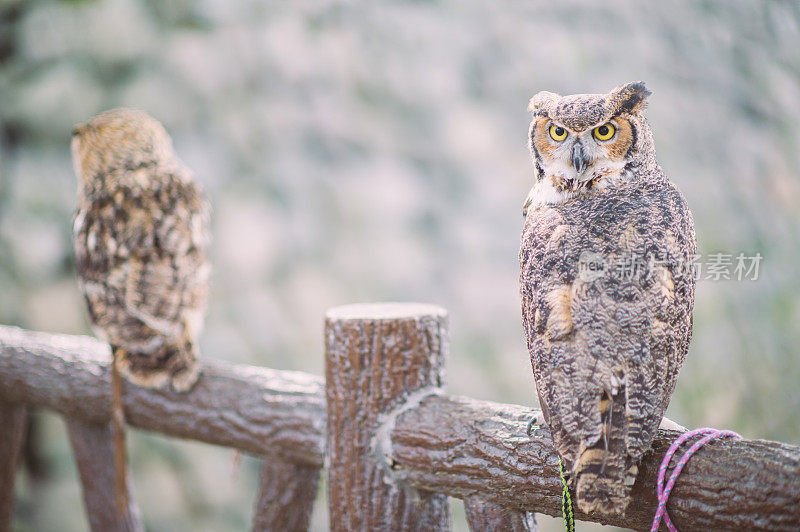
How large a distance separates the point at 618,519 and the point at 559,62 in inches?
97.4

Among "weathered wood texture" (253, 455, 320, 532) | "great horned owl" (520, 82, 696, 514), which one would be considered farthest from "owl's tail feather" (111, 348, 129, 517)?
"great horned owl" (520, 82, 696, 514)

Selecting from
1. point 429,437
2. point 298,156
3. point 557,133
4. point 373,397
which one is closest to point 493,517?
point 429,437

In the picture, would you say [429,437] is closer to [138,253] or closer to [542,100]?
[542,100]

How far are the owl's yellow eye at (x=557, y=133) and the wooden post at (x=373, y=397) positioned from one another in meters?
0.46

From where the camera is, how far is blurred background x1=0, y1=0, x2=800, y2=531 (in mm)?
3072

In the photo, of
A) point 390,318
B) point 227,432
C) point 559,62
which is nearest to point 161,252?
point 227,432

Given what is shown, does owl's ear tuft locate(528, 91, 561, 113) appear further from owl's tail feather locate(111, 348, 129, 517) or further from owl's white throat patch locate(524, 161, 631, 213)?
owl's tail feather locate(111, 348, 129, 517)

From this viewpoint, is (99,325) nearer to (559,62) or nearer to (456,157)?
(456,157)

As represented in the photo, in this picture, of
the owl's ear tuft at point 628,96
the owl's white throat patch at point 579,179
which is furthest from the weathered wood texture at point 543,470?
the owl's ear tuft at point 628,96

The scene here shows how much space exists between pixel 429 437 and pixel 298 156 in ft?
7.46

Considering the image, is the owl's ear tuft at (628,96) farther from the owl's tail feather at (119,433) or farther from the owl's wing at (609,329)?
the owl's tail feather at (119,433)

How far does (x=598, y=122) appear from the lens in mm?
1010

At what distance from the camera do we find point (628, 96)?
1.00 metres

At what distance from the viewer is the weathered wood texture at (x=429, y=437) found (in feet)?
2.99
